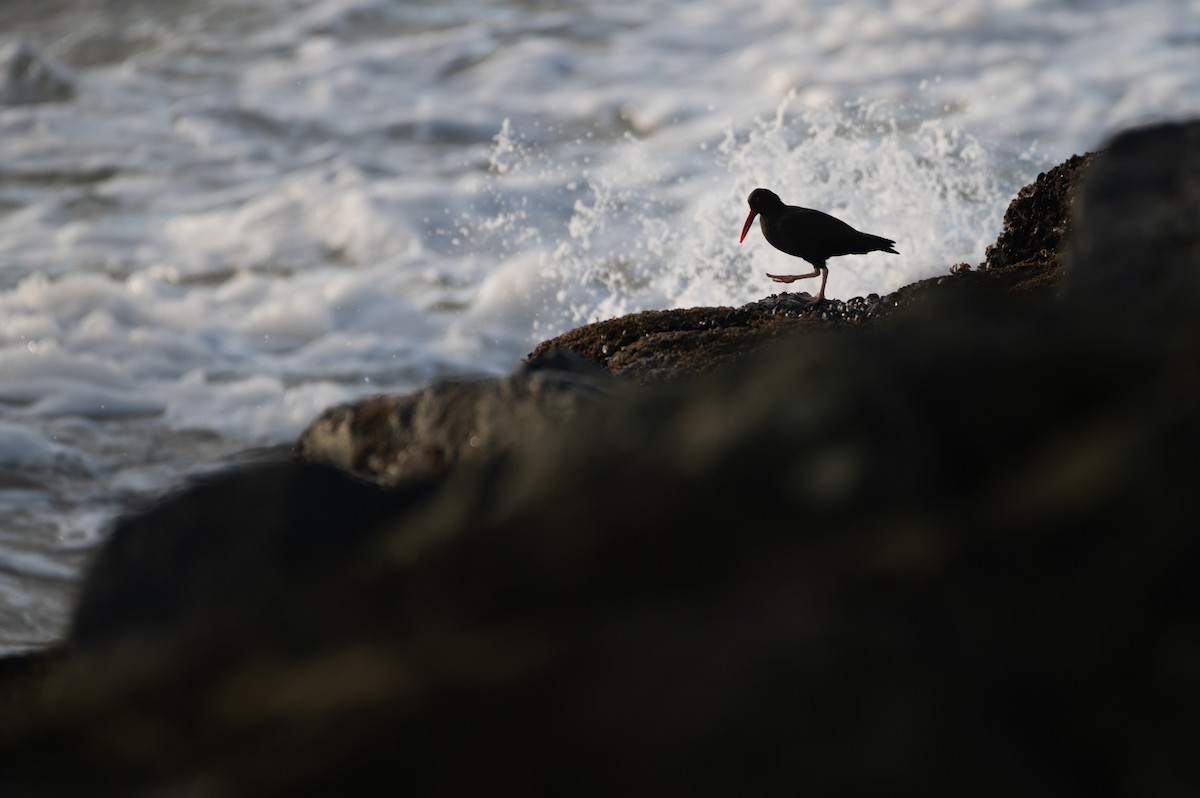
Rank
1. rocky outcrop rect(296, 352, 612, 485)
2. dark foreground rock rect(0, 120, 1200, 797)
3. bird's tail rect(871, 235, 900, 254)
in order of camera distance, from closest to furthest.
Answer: dark foreground rock rect(0, 120, 1200, 797) < rocky outcrop rect(296, 352, 612, 485) < bird's tail rect(871, 235, 900, 254)

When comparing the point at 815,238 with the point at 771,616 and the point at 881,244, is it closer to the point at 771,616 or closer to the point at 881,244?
the point at 881,244

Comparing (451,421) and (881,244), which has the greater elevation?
(881,244)

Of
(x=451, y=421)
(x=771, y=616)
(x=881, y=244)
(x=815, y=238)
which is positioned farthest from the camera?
(x=881, y=244)

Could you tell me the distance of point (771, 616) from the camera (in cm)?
237

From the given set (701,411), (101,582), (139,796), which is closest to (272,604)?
(139,796)

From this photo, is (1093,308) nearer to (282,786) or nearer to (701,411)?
(701,411)

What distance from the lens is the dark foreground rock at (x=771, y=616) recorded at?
86.9 inches

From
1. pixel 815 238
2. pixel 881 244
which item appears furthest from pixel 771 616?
pixel 881 244

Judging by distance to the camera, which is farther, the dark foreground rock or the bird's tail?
the bird's tail

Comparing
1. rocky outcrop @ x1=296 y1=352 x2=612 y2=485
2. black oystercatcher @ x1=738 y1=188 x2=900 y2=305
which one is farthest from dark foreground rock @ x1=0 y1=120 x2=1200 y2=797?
black oystercatcher @ x1=738 y1=188 x2=900 y2=305

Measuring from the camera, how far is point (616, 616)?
2.49 metres

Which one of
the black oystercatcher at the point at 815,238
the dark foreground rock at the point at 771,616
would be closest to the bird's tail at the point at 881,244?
the black oystercatcher at the point at 815,238

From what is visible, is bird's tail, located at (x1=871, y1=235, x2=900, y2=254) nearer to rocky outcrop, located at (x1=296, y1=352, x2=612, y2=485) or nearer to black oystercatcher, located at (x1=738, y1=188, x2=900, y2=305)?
black oystercatcher, located at (x1=738, y1=188, x2=900, y2=305)

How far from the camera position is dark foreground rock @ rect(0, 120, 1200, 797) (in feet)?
7.24
